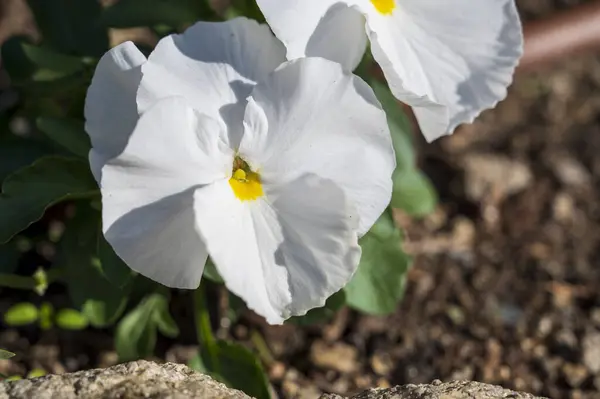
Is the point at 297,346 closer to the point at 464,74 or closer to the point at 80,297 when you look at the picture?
the point at 80,297

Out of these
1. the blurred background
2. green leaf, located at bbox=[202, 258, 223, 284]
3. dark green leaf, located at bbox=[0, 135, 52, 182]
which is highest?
dark green leaf, located at bbox=[0, 135, 52, 182]

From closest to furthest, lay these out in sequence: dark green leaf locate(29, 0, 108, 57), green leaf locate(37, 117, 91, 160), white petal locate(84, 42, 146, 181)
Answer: white petal locate(84, 42, 146, 181) → green leaf locate(37, 117, 91, 160) → dark green leaf locate(29, 0, 108, 57)

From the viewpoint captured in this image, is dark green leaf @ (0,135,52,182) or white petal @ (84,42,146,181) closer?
white petal @ (84,42,146,181)

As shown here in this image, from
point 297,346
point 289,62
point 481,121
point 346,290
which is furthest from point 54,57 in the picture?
point 481,121

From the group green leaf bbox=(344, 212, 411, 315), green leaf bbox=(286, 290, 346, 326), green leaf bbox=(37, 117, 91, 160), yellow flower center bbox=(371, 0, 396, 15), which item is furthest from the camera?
green leaf bbox=(344, 212, 411, 315)

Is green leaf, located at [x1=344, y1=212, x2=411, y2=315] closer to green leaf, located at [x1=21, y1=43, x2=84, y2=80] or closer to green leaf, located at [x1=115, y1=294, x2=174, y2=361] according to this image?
green leaf, located at [x1=115, y1=294, x2=174, y2=361]

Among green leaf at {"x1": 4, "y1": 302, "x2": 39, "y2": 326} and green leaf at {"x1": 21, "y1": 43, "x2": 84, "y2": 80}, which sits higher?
green leaf at {"x1": 21, "y1": 43, "x2": 84, "y2": 80}

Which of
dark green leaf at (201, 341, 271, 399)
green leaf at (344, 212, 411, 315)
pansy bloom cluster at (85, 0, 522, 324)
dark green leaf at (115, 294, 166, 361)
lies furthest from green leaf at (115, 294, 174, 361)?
pansy bloom cluster at (85, 0, 522, 324)
